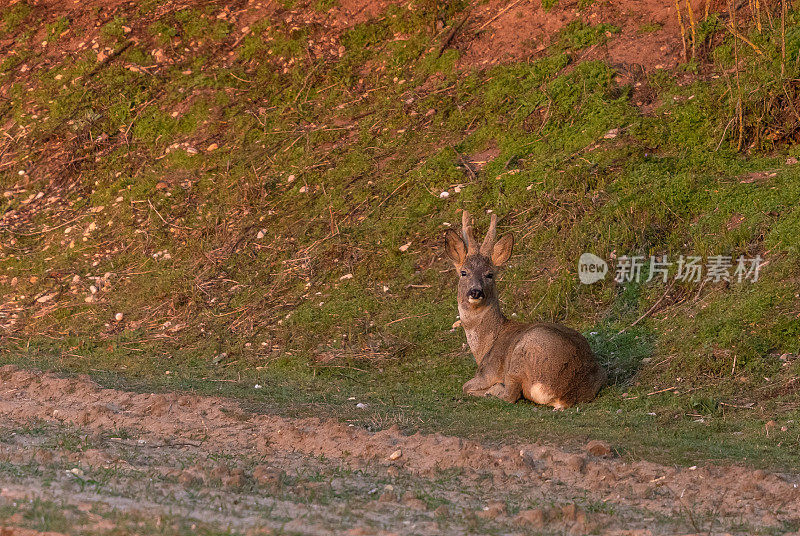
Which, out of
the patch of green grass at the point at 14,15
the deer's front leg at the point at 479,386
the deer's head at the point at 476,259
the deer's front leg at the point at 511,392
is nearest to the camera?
the deer's front leg at the point at 511,392

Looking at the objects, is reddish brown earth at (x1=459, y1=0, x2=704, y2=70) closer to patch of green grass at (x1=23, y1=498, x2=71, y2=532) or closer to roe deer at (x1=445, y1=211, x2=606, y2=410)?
roe deer at (x1=445, y1=211, x2=606, y2=410)

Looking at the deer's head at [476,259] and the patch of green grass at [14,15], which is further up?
the patch of green grass at [14,15]

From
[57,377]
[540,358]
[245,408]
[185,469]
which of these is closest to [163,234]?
[57,377]

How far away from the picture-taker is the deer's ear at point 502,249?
30.6 feet

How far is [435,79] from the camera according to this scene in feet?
48.3

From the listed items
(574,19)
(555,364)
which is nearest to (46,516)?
(555,364)

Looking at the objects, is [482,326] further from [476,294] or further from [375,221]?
[375,221]

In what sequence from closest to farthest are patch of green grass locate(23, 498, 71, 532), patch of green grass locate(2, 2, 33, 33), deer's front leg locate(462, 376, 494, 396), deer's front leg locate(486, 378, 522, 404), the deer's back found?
patch of green grass locate(23, 498, 71, 532)
the deer's back
deer's front leg locate(486, 378, 522, 404)
deer's front leg locate(462, 376, 494, 396)
patch of green grass locate(2, 2, 33, 33)

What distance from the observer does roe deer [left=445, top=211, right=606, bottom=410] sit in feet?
27.7

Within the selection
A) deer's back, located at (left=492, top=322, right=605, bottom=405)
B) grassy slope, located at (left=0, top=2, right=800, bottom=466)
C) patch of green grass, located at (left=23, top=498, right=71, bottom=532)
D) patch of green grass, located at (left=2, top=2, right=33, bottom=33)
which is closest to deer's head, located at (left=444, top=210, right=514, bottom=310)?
deer's back, located at (left=492, top=322, right=605, bottom=405)

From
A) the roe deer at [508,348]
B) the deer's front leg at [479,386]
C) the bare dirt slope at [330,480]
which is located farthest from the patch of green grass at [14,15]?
the deer's front leg at [479,386]

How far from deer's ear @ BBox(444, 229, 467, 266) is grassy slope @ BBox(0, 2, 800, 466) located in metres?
1.13

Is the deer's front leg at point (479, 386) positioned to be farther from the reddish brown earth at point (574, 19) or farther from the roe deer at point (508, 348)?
the reddish brown earth at point (574, 19)

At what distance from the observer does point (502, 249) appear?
9.41m
